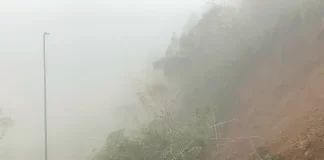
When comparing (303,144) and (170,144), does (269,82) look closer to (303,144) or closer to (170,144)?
(170,144)

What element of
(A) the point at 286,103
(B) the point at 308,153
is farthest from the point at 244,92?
(B) the point at 308,153

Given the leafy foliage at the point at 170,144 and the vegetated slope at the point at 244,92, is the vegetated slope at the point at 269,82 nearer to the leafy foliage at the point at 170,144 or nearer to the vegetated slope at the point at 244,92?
the vegetated slope at the point at 244,92

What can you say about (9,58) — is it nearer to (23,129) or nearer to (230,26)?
(23,129)

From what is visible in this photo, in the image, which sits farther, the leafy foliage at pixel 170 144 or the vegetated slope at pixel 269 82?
the leafy foliage at pixel 170 144

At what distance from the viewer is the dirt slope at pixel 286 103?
6719mm

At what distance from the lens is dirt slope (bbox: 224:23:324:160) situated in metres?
6.72

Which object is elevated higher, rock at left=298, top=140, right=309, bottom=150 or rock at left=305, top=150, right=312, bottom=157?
rock at left=298, top=140, right=309, bottom=150

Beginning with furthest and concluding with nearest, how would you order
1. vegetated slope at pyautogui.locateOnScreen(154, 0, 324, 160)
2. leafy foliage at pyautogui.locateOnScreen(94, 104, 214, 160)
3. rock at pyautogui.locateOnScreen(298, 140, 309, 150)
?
leafy foliage at pyautogui.locateOnScreen(94, 104, 214, 160) → vegetated slope at pyautogui.locateOnScreen(154, 0, 324, 160) → rock at pyautogui.locateOnScreen(298, 140, 309, 150)

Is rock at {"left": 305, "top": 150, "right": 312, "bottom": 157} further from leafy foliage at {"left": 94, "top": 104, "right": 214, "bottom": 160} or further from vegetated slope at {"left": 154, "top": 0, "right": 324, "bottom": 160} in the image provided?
leafy foliage at {"left": 94, "top": 104, "right": 214, "bottom": 160}

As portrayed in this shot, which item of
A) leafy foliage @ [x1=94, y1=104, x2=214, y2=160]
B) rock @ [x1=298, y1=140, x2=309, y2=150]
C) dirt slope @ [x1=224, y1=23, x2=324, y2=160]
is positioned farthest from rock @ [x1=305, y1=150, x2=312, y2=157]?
leafy foliage @ [x1=94, y1=104, x2=214, y2=160]

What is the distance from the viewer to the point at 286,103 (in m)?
9.27

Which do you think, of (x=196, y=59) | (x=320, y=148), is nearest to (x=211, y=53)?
(x=196, y=59)

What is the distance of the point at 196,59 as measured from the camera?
52.5 ft

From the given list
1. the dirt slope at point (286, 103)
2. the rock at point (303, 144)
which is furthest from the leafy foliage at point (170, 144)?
the rock at point (303, 144)
